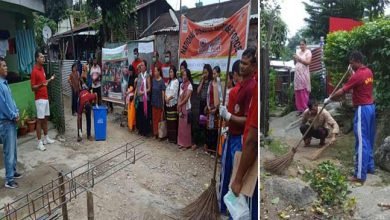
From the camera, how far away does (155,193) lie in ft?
13.3

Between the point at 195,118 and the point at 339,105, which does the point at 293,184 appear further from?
the point at 195,118

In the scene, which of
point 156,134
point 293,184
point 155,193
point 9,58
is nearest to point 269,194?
point 293,184

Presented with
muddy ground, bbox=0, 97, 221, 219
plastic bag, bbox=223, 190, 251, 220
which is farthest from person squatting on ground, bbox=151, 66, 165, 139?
plastic bag, bbox=223, 190, 251, 220

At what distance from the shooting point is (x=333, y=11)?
194cm

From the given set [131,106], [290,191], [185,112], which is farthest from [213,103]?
[290,191]

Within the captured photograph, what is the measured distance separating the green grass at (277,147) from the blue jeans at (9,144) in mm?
3199

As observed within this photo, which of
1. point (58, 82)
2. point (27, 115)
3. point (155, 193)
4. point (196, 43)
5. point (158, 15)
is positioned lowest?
point (155, 193)

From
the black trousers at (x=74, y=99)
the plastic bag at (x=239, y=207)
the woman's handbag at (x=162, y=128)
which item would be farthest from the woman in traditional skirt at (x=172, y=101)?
the plastic bag at (x=239, y=207)

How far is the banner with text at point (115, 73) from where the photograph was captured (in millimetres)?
7726

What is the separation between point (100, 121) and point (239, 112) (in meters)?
4.06

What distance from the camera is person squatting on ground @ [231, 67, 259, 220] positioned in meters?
1.80

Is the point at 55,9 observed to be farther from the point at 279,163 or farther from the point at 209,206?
the point at 279,163

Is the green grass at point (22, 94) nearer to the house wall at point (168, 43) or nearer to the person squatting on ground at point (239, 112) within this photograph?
the house wall at point (168, 43)

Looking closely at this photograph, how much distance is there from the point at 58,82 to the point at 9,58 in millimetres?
1487
